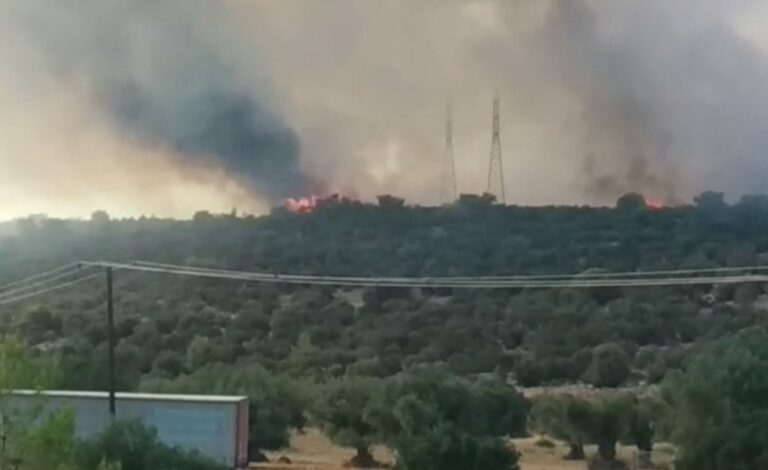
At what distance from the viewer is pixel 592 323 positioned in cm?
6144

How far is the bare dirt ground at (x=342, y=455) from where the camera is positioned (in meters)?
39.1

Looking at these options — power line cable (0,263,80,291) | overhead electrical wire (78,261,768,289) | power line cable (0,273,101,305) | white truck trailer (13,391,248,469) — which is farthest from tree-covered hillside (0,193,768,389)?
white truck trailer (13,391,248,469)

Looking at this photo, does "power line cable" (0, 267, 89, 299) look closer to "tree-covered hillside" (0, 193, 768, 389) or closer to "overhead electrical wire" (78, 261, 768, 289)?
"tree-covered hillside" (0, 193, 768, 389)

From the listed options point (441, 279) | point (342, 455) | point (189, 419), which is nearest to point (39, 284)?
point (441, 279)

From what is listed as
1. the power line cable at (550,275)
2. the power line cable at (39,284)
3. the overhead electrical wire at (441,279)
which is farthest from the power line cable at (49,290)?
the power line cable at (550,275)

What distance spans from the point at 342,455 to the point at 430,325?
19.5m

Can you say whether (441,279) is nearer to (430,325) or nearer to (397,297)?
(430,325)

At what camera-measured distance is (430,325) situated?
62781 millimetres

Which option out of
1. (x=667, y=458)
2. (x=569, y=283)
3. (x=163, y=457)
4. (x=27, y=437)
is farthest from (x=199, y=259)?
(x=27, y=437)

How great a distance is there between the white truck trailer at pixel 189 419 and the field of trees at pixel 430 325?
122 centimetres

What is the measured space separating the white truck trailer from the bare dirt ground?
266 centimetres

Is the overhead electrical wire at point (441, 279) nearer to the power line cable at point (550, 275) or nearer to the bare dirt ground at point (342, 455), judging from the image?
the power line cable at point (550, 275)

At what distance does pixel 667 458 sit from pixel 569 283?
24068 millimetres

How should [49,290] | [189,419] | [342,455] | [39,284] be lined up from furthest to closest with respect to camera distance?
[49,290] < [39,284] < [342,455] < [189,419]
